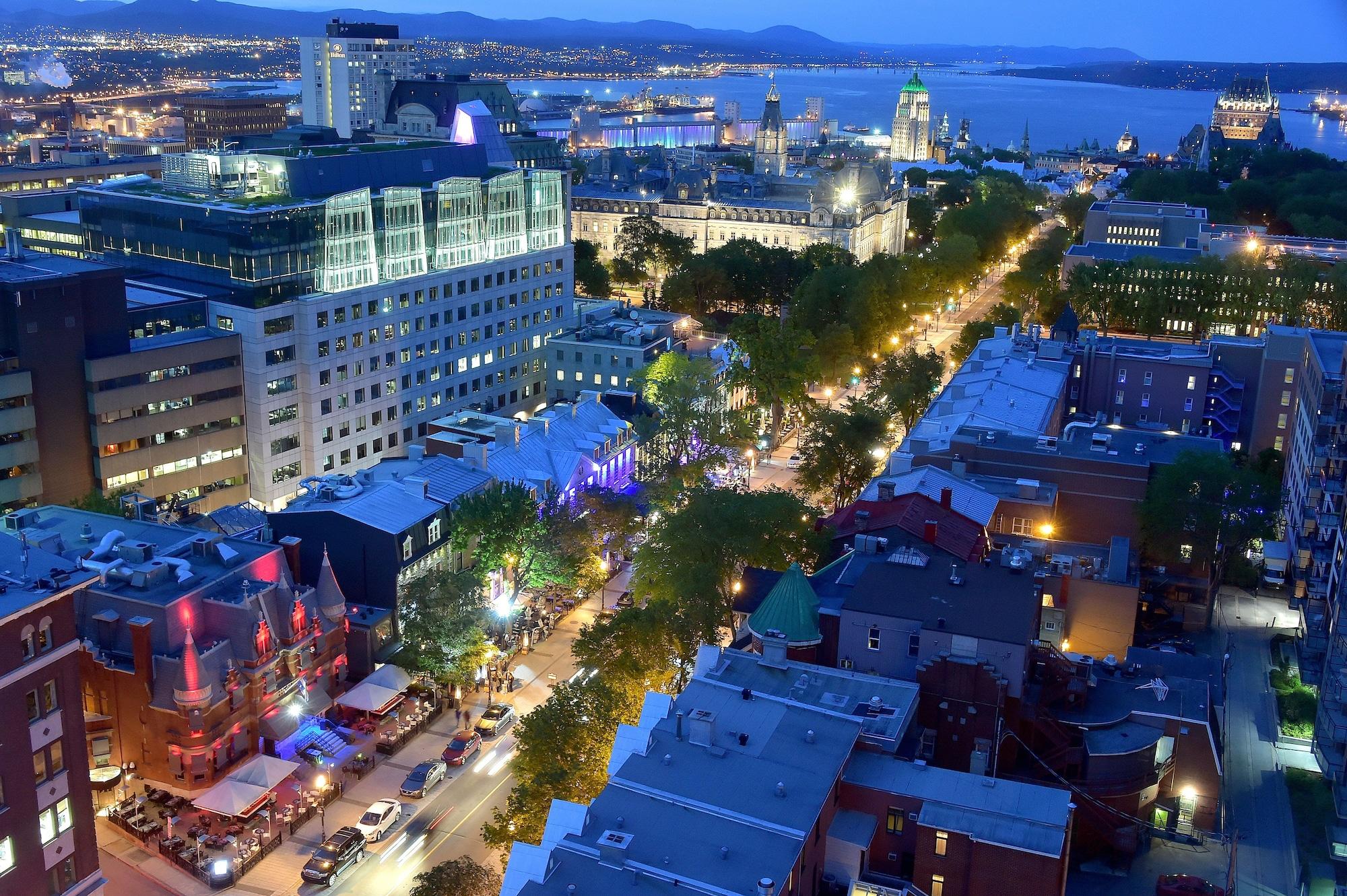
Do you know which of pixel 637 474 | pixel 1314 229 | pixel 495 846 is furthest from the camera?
pixel 1314 229

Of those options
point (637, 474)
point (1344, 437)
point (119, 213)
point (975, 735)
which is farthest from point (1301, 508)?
point (119, 213)

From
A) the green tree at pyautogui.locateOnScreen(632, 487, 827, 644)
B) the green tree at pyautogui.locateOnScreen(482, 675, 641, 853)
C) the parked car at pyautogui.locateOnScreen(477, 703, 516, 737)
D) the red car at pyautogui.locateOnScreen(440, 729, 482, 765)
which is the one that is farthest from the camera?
the green tree at pyautogui.locateOnScreen(632, 487, 827, 644)

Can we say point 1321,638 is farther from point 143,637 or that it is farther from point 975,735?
point 143,637

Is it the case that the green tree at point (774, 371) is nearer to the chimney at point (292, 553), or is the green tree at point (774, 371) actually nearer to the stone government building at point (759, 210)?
the chimney at point (292, 553)

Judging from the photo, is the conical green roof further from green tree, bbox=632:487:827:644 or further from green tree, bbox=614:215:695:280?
green tree, bbox=614:215:695:280

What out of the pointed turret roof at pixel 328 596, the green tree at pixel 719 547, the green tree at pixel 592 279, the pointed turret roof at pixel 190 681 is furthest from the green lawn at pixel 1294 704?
the green tree at pixel 592 279

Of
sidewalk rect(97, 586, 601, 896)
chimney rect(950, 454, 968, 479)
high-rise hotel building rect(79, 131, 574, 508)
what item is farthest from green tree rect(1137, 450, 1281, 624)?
high-rise hotel building rect(79, 131, 574, 508)
